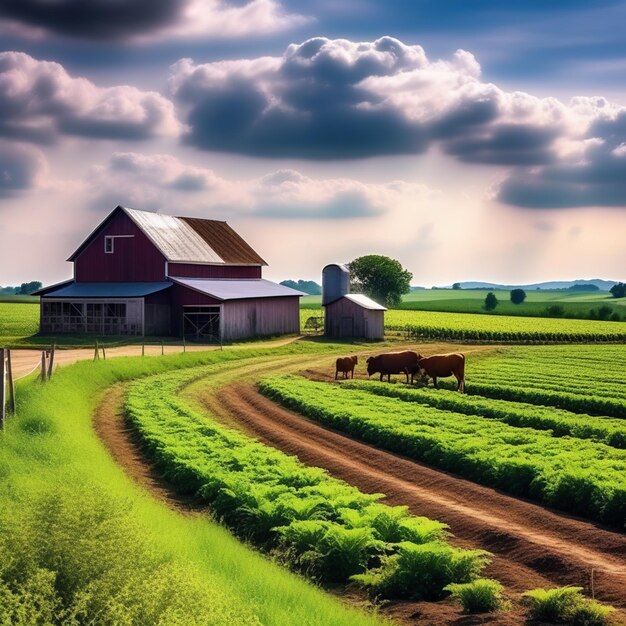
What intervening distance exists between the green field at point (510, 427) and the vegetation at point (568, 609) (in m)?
5.50

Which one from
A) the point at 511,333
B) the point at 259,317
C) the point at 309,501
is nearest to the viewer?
the point at 309,501

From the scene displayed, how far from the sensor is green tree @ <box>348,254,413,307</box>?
139 m

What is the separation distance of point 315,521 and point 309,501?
1.07 metres

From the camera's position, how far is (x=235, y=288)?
234 feet

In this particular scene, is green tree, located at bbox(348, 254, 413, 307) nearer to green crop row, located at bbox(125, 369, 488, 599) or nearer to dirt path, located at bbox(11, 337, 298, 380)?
dirt path, located at bbox(11, 337, 298, 380)

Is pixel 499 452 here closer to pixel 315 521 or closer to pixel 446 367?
pixel 315 521

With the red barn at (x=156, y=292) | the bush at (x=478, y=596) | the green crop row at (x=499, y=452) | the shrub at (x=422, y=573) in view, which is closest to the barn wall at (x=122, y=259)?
the red barn at (x=156, y=292)

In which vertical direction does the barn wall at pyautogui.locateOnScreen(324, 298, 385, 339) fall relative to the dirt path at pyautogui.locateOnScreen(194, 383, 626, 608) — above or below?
above

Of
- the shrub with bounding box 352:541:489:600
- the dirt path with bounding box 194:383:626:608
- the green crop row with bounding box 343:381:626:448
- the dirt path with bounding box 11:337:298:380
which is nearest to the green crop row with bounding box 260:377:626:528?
the dirt path with bounding box 194:383:626:608

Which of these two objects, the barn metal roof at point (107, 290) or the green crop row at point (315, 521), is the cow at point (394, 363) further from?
the barn metal roof at point (107, 290)

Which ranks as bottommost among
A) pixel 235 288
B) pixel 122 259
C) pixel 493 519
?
pixel 493 519

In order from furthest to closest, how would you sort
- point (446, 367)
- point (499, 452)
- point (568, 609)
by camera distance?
1. point (446, 367)
2. point (499, 452)
3. point (568, 609)

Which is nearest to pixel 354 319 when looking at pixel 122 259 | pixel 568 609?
pixel 122 259

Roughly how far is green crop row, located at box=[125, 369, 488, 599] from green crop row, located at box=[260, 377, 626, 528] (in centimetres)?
363
